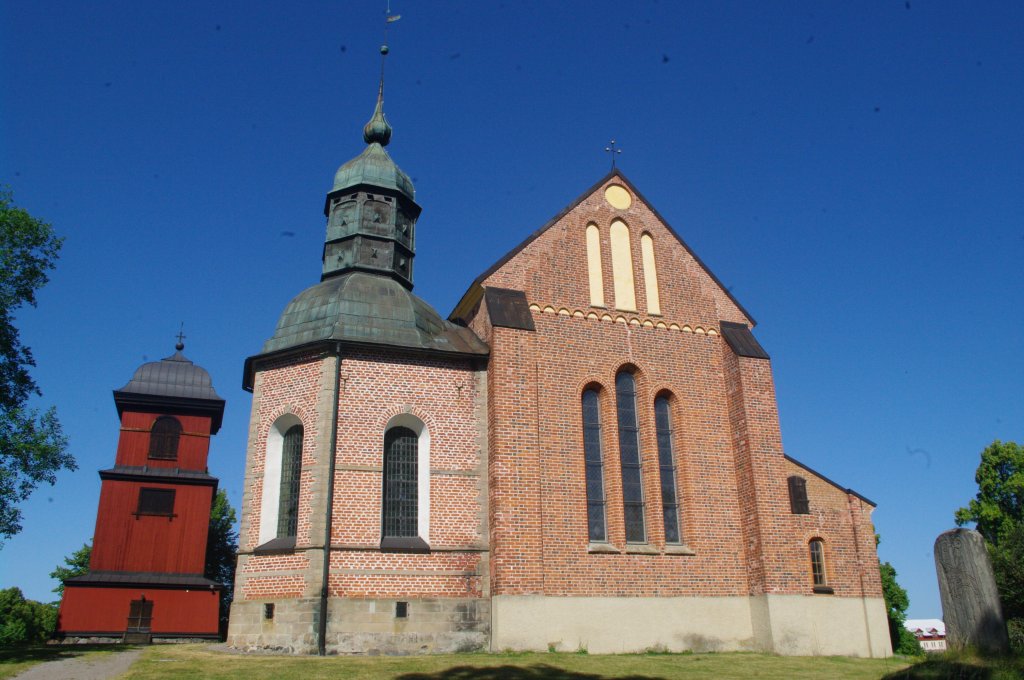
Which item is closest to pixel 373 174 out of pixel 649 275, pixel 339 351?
pixel 339 351

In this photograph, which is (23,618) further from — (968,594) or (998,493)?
(998,493)

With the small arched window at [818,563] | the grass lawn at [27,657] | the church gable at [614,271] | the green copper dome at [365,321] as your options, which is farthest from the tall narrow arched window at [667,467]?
the grass lawn at [27,657]

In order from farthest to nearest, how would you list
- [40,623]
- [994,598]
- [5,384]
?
[40,623]
[5,384]
[994,598]

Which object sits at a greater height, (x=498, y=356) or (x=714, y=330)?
(x=714, y=330)

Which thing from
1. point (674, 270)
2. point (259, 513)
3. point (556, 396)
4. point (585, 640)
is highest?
point (674, 270)

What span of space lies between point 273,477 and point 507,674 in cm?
793

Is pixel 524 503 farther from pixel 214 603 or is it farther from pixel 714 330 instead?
pixel 214 603

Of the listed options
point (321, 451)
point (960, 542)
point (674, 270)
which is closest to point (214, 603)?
point (321, 451)

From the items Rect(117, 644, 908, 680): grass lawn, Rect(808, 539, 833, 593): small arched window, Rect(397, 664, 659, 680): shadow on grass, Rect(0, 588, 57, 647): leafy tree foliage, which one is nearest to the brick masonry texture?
Rect(808, 539, 833, 593): small arched window

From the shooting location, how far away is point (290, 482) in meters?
17.5

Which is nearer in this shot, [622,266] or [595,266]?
[595,266]

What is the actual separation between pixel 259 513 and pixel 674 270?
1192 cm

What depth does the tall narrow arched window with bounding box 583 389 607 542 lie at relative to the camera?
1764cm

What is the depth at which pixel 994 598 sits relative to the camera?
7.41m
